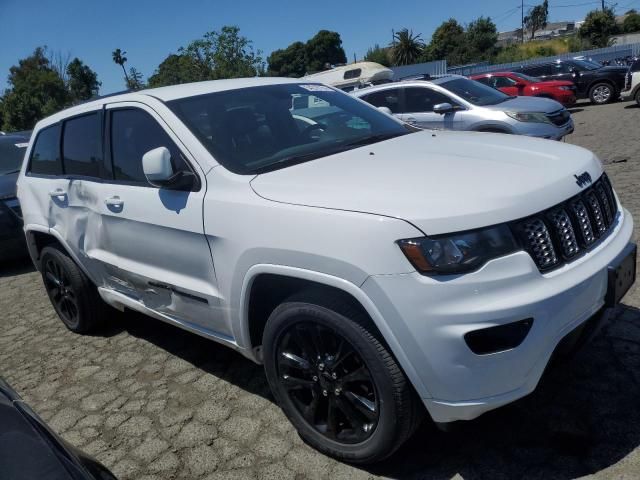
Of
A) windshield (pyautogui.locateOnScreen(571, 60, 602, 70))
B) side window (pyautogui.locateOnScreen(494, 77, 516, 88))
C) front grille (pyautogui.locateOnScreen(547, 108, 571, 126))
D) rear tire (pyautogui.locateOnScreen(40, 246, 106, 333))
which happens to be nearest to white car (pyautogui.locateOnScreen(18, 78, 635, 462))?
rear tire (pyautogui.locateOnScreen(40, 246, 106, 333))

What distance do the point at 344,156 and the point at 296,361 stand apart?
3.56 feet

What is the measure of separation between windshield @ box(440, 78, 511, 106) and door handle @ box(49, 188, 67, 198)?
742cm

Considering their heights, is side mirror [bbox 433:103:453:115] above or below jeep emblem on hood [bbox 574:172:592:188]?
below

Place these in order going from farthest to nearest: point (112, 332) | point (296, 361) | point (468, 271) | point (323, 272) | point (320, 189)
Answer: point (112, 332) < point (296, 361) < point (320, 189) < point (323, 272) < point (468, 271)

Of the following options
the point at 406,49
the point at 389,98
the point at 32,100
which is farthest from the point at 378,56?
the point at 389,98

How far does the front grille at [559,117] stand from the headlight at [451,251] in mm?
8127

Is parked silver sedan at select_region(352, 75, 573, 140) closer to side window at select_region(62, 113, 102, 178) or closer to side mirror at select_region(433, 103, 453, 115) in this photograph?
side mirror at select_region(433, 103, 453, 115)

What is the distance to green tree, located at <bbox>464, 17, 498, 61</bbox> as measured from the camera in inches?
2731

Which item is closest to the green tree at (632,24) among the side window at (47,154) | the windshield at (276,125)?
the windshield at (276,125)

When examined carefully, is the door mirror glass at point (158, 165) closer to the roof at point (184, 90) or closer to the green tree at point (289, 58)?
the roof at point (184, 90)

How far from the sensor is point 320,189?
7.94ft

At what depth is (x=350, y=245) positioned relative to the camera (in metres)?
2.16

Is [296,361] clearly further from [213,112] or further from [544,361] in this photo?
[213,112]

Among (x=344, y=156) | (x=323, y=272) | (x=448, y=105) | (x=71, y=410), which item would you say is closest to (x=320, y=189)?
(x=323, y=272)
